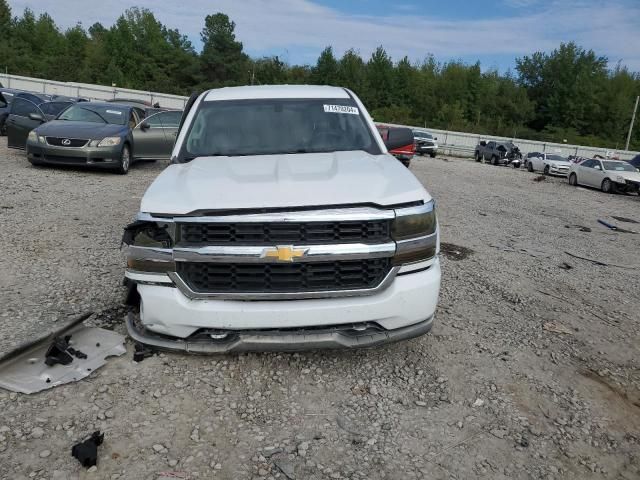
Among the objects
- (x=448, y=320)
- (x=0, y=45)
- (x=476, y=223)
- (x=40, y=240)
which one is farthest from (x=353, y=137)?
(x=0, y=45)

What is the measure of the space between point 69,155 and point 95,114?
1701 mm

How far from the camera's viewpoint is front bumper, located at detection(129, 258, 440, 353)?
298 cm

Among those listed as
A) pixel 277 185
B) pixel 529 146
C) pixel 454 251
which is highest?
pixel 277 185

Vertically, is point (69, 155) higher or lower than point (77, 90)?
lower

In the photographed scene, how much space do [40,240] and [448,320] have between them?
4.71 metres

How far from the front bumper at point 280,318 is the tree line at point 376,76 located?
7115 centimetres

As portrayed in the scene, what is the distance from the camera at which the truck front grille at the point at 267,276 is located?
2992mm

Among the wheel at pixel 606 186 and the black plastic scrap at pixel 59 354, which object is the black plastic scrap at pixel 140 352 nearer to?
the black plastic scrap at pixel 59 354

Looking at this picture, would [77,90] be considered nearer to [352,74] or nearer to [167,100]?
[167,100]

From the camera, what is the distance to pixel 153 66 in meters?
77.6

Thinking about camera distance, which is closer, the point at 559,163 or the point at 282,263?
the point at 282,263

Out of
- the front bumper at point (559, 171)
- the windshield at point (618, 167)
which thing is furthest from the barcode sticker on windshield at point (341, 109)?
the front bumper at point (559, 171)

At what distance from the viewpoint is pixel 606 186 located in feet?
65.5

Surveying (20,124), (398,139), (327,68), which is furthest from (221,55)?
(398,139)
